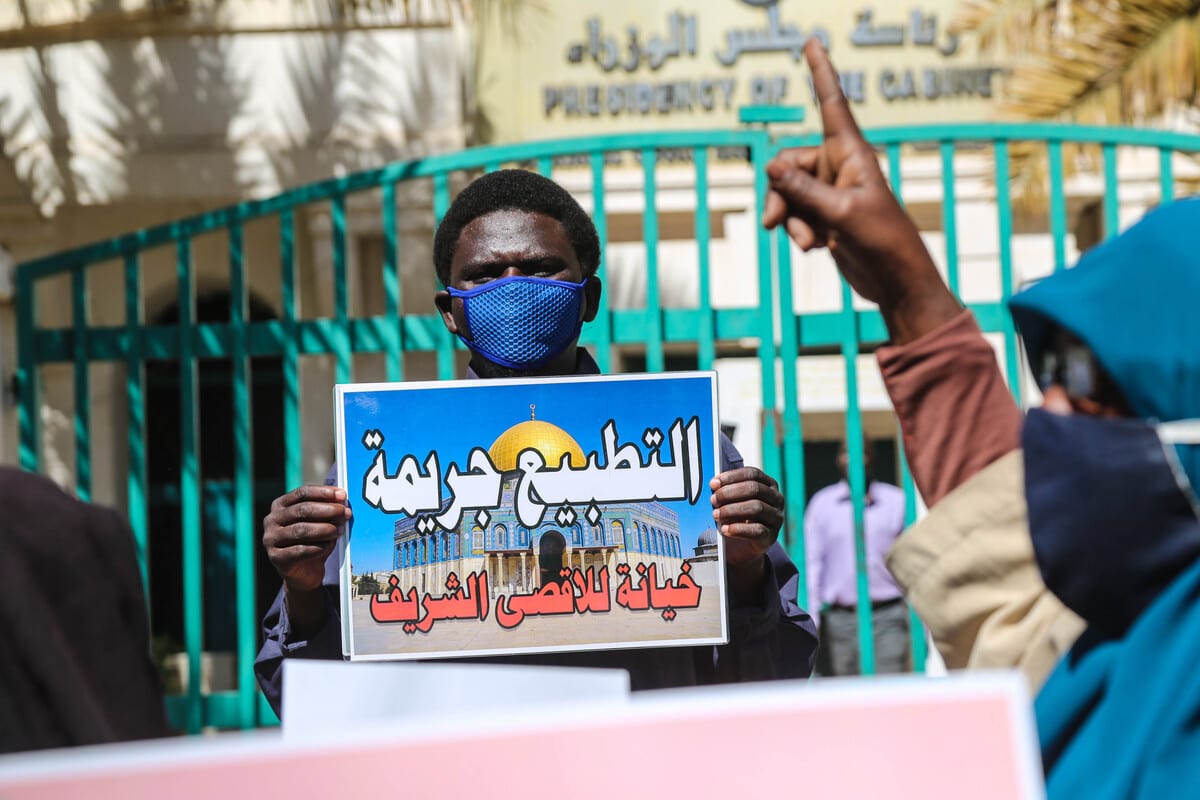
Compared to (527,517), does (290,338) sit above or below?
above

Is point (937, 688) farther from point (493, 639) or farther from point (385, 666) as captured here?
point (493, 639)

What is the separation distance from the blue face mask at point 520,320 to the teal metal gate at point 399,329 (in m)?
2.38

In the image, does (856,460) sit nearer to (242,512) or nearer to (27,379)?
(242,512)

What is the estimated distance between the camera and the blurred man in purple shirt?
679 centimetres

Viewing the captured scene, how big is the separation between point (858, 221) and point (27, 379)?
4.18 meters

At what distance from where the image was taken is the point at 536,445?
79.1 inches

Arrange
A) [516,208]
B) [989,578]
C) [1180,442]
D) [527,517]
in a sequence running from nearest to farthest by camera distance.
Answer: [1180,442]
[989,578]
[527,517]
[516,208]

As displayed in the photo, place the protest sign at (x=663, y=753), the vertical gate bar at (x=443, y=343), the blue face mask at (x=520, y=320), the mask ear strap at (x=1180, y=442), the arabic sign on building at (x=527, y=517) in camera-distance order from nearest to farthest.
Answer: the protest sign at (x=663, y=753) < the mask ear strap at (x=1180, y=442) < the arabic sign on building at (x=527, y=517) < the blue face mask at (x=520, y=320) < the vertical gate bar at (x=443, y=343)

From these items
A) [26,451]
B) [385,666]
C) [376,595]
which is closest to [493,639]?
[376,595]

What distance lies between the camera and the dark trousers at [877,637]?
264 inches

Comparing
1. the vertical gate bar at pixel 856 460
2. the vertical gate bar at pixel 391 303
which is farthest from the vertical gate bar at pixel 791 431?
the vertical gate bar at pixel 391 303

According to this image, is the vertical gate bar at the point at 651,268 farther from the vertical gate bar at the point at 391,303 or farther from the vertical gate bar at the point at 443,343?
the vertical gate bar at the point at 391,303

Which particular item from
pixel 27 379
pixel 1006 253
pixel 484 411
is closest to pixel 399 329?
pixel 27 379

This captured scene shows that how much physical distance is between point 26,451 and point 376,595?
11.2ft
